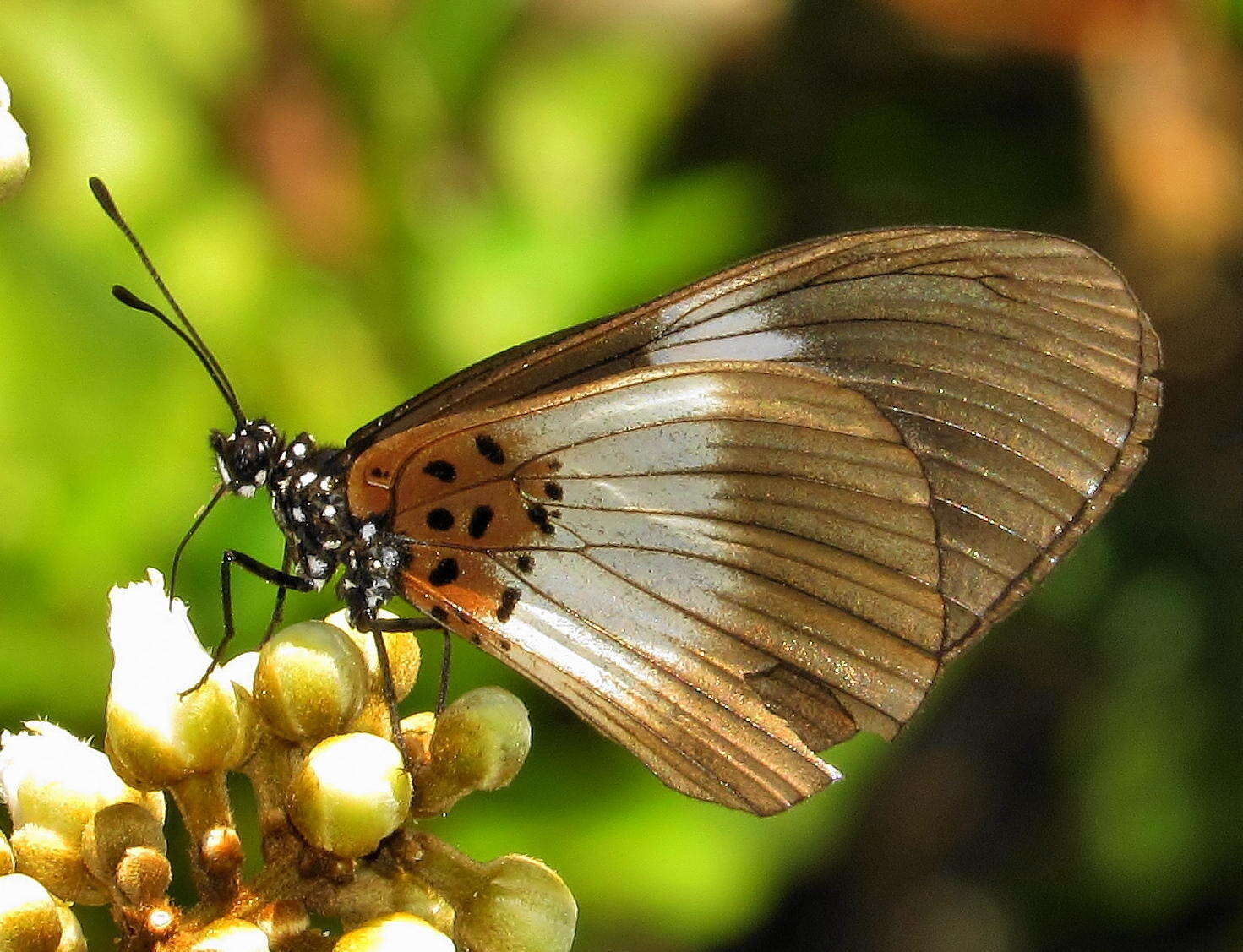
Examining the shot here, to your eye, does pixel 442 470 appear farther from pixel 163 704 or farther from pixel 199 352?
pixel 163 704

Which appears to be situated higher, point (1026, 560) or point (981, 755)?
point (1026, 560)

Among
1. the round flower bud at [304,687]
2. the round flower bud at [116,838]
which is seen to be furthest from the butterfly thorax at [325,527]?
the round flower bud at [116,838]

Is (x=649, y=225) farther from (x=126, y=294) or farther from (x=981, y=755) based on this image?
(x=981, y=755)

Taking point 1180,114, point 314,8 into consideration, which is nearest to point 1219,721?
point 1180,114

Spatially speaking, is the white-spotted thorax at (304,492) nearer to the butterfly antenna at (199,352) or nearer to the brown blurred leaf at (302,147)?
the butterfly antenna at (199,352)

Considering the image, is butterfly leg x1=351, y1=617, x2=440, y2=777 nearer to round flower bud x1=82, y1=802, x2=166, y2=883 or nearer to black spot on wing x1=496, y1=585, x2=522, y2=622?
black spot on wing x1=496, y1=585, x2=522, y2=622

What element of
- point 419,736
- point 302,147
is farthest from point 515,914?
point 302,147
